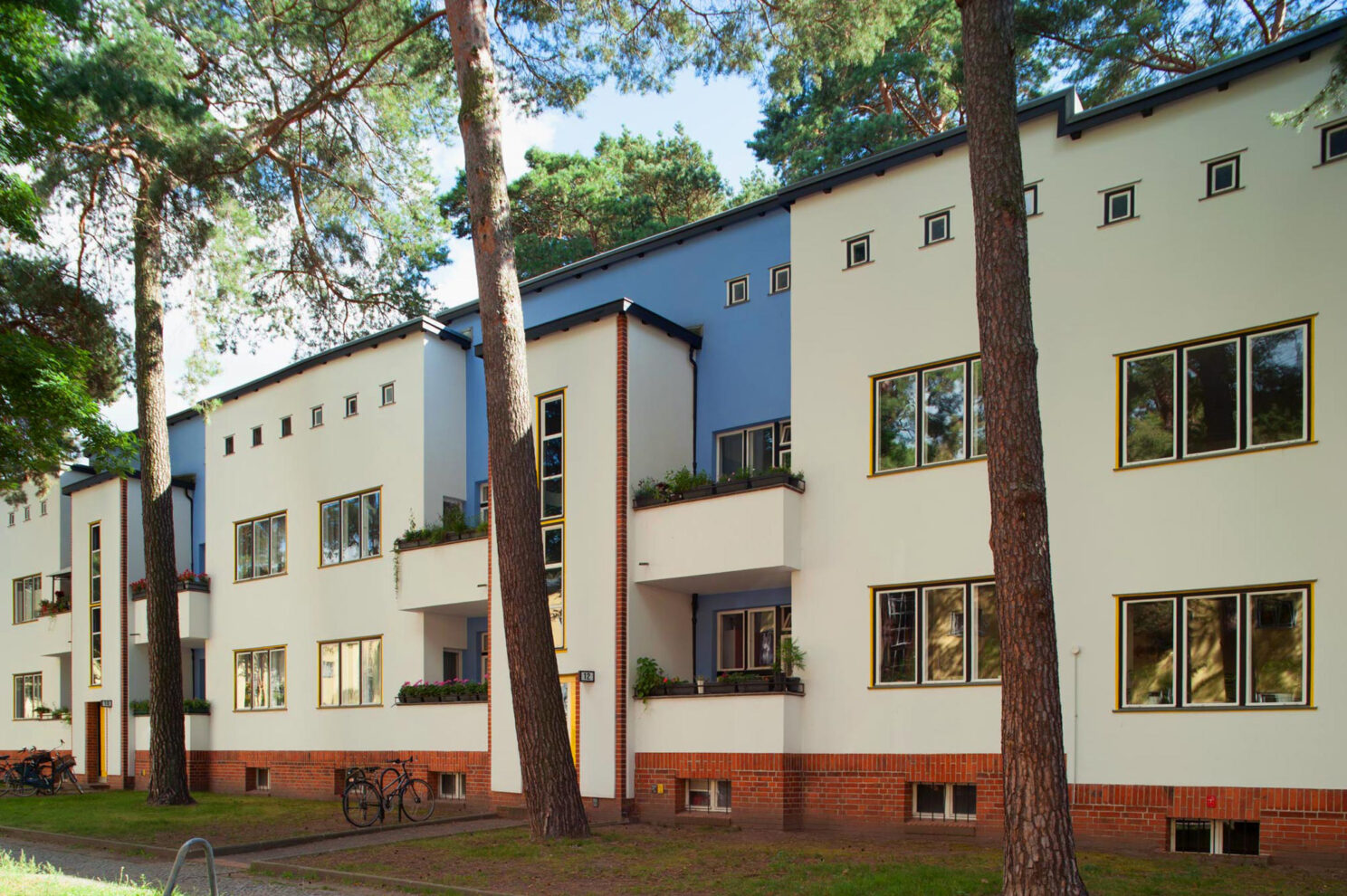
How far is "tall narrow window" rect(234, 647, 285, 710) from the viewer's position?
22938 millimetres

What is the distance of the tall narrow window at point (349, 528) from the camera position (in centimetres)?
2108

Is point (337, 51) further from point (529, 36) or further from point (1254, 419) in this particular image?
point (1254, 419)

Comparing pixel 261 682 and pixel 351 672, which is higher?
pixel 351 672

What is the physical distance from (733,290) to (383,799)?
9711mm

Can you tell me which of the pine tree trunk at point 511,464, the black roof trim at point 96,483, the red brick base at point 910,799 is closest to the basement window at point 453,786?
the red brick base at point 910,799

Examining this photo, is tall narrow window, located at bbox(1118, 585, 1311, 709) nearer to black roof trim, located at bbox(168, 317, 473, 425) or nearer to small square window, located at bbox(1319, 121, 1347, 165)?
small square window, located at bbox(1319, 121, 1347, 165)

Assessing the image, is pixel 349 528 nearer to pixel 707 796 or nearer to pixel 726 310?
pixel 726 310

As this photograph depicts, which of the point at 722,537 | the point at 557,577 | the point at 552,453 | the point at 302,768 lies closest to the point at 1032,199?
the point at 722,537

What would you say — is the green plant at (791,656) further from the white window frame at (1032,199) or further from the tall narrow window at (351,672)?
the tall narrow window at (351,672)

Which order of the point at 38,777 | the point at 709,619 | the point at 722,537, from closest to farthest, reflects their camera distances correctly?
the point at 722,537, the point at 709,619, the point at 38,777

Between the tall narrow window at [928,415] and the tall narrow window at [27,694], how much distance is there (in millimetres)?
27218

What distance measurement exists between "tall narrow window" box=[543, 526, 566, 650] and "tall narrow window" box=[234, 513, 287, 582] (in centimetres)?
837

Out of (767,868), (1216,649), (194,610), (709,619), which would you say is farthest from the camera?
(194,610)

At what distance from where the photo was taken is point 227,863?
43.0 ft
